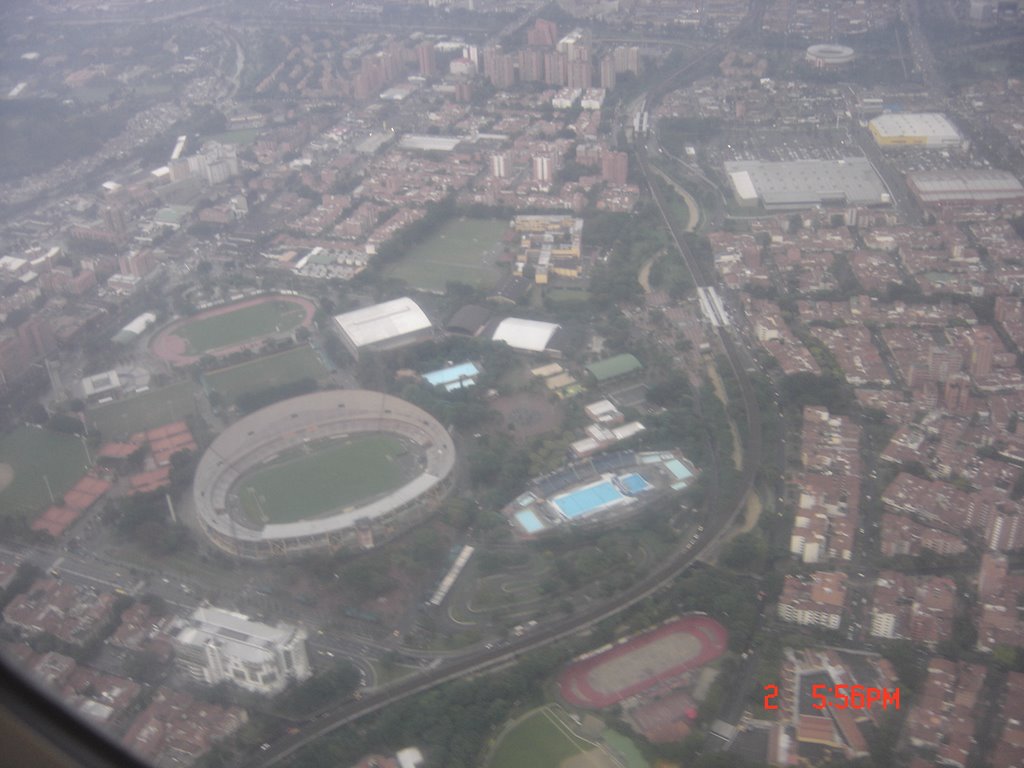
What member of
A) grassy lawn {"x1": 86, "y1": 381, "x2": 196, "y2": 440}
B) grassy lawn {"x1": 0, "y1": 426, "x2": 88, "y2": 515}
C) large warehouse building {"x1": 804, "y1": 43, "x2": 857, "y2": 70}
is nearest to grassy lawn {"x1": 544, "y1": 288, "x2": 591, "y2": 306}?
grassy lawn {"x1": 86, "y1": 381, "x2": 196, "y2": 440}

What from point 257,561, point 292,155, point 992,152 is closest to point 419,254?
point 292,155

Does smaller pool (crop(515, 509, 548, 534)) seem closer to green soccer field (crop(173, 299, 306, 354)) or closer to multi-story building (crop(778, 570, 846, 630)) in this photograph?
multi-story building (crop(778, 570, 846, 630))

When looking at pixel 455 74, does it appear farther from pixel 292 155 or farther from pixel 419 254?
pixel 419 254

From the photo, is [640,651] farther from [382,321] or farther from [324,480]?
[382,321]

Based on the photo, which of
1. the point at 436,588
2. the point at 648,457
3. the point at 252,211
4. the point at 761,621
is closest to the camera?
the point at 761,621

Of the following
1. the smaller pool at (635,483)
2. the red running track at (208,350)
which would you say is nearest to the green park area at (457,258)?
the red running track at (208,350)

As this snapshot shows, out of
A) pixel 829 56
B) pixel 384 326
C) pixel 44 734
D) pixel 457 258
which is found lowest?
pixel 457 258

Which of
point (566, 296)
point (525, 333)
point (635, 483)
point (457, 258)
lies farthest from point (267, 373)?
point (635, 483)
